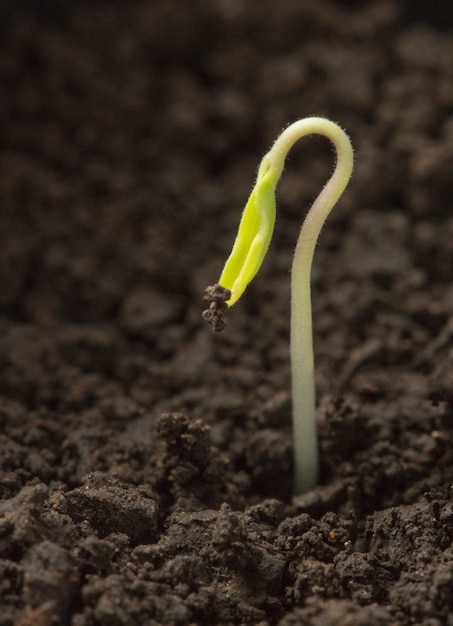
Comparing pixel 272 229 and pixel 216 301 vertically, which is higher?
pixel 272 229

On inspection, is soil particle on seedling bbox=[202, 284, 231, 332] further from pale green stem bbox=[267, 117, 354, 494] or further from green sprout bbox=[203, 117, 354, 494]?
pale green stem bbox=[267, 117, 354, 494]

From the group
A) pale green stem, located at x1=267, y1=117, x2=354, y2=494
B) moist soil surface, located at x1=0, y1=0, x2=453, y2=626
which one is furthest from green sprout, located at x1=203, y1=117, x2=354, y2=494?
moist soil surface, located at x1=0, y1=0, x2=453, y2=626

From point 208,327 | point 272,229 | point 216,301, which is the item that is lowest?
point 216,301

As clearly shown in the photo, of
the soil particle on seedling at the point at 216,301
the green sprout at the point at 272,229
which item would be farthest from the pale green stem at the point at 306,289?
the soil particle on seedling at the point at 216,301

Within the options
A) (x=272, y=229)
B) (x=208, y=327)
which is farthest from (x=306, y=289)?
(x=208, y=327)

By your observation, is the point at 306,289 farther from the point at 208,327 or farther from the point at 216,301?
the point at 208,327

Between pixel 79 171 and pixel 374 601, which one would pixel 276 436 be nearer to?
pixel 374 601

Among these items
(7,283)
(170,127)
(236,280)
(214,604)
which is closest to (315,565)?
(214,604)

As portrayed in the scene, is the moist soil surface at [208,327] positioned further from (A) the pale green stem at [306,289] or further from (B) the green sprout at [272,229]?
(B) the green sprout at [272,229]
